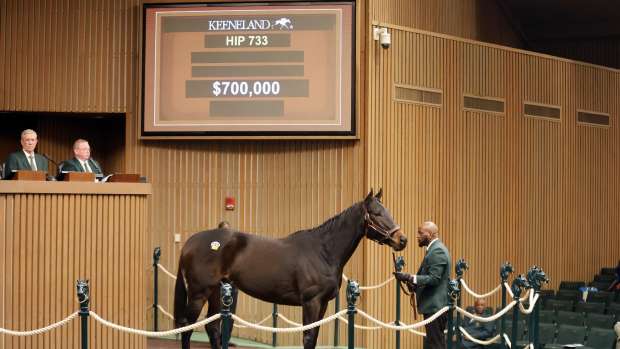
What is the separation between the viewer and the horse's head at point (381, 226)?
36.1ft

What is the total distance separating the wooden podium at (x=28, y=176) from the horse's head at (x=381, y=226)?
3158 mm

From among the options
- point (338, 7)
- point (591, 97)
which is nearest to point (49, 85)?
point (338, 7)

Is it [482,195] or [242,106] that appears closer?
[242,106]

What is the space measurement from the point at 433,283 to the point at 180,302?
8.48 feet

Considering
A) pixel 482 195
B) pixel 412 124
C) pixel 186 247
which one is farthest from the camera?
pixel 482 195

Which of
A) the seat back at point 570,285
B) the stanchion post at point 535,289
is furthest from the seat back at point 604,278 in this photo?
the stanchion post at point 535,289

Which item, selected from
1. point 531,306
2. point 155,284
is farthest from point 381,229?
point 155,284

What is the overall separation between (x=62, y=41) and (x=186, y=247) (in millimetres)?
5932

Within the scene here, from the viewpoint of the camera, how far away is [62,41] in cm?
1623

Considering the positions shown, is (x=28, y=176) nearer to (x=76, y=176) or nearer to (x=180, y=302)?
(x=76, y=176)

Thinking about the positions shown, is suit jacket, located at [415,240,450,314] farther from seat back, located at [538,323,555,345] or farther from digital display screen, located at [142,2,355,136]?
digital display screen, located at [142,2,355,136]

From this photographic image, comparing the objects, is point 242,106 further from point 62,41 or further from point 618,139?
point 618,139

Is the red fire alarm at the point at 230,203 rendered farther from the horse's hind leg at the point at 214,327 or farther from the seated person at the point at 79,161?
the seated person at the point at 79,161

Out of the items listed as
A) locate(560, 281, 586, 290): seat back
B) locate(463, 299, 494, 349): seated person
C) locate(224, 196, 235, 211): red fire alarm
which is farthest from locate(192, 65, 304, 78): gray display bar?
locate(560, 281, 586, 290): seat back
